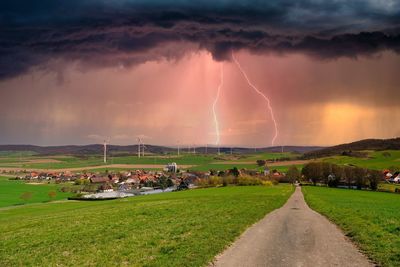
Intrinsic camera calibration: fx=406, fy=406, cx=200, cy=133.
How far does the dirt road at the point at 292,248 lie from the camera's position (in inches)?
767

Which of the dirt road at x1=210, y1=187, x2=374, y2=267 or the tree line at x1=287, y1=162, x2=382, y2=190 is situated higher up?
the dirt road at x1=210, y1=187, x2=374, y2=267

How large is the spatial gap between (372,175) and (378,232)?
125 metres

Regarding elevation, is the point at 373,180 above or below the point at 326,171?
below

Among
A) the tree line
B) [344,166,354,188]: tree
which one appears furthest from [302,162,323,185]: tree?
[344,166,354,188]: tree

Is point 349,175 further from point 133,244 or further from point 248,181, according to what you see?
point 133,244

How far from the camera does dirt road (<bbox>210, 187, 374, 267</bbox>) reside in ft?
63.9

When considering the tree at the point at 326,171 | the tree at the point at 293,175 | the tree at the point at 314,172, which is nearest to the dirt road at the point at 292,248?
the tree at the point at 326,171

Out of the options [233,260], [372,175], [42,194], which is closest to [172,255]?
[233,260]

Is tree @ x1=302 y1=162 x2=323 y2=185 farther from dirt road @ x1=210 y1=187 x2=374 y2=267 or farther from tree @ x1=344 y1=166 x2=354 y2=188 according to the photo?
dirt road @ x1=210 y1=187 x2=374 y2=267

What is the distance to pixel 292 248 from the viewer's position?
22.8 metres

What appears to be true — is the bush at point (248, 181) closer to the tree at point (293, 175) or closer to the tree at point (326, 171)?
the tree at point (293, 175)

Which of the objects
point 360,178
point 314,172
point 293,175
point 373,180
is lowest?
point 293,175

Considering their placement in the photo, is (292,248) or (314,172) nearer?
(292,248)

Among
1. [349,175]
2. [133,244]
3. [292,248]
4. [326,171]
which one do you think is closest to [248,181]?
[326,171]
